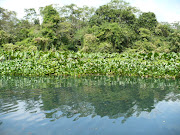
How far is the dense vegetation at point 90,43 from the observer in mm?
9742

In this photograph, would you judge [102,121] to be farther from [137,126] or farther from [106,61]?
[106,61]

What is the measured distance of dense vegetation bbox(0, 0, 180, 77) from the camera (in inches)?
384

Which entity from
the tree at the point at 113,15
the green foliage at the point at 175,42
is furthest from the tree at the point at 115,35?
the green foliage at the point at 175,42

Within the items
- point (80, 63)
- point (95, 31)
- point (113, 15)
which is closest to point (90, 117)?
point (80, 63)

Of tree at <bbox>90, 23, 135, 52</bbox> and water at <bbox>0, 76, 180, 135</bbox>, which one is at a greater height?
tree at <bbox>90, 23, 135, 52</bbox>

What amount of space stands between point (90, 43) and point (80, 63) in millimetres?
15286

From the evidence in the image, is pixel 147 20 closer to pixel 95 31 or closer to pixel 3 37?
pixel 95 31

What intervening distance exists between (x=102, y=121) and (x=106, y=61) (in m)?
7.52

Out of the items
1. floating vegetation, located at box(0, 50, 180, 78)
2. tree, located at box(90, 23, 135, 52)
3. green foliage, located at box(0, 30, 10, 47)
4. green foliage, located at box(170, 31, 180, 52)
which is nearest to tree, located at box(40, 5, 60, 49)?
green foliage, located at box(0, 30, 10, 47)

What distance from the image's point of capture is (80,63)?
10.2 m

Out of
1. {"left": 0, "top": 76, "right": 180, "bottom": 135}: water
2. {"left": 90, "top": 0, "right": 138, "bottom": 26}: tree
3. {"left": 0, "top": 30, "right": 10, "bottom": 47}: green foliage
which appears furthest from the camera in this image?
{"left": 90, "top": 0, "right": 138, "bottom": 26}: tree

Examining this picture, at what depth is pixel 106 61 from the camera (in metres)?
10.1

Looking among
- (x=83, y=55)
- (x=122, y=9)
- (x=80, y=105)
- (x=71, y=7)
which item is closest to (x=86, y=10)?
(x=71, y=7)

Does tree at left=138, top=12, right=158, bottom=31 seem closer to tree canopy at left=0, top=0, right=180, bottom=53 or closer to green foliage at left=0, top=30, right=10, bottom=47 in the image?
tree canopy at left=0, top=0, right=180, bottom=53
